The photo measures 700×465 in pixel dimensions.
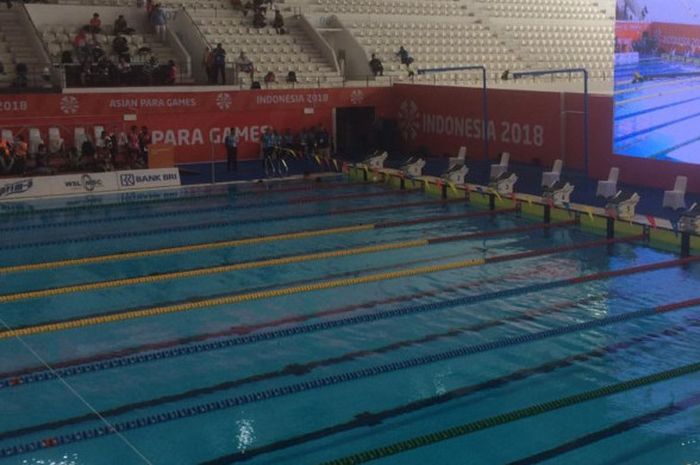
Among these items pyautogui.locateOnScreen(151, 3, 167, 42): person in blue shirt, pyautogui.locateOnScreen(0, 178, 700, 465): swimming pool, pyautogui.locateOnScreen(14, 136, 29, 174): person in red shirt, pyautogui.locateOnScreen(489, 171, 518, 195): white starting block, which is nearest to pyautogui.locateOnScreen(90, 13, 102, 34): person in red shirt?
pyautogui.locateOnScreen(151, 3, 167, 42): person in blue shirt

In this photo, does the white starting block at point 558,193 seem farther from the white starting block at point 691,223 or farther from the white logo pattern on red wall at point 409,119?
the white logo pattern on red wall at point 409,119

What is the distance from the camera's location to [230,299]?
8836 millimetres

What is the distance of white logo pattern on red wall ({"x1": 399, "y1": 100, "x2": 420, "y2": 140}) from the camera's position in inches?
847

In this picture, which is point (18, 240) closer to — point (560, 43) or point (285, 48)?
point (285, 48)

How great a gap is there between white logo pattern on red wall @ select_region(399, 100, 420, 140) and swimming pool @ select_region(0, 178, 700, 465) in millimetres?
9184

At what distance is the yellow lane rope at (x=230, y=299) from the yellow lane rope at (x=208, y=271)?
105 cm

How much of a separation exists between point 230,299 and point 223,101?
39.2 ft

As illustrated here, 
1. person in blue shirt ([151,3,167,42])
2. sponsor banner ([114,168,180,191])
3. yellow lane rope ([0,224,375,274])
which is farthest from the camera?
person in blue shirt ([151,3,167,42])

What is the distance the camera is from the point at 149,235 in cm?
1209

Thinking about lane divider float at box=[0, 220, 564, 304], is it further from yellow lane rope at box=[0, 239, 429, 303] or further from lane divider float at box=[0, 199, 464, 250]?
lane divider float at box=[0, 199, 464, 250]

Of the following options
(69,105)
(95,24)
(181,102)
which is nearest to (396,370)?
(69,105)

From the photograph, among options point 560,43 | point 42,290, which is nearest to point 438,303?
point 42,290

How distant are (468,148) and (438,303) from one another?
11.8 metres

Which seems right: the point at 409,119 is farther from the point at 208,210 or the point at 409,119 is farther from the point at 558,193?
the point at 208,210
